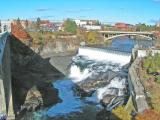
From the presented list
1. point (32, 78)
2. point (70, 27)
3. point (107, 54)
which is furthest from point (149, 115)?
point (70, 27)

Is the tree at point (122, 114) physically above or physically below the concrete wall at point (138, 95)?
below

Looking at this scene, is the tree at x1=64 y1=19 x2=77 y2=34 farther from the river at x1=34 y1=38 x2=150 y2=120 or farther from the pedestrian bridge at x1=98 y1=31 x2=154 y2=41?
the river at x1=34 y1=38 x2=150 y2=120

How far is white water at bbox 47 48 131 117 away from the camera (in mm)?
44688

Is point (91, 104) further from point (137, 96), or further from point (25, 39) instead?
point (25, 39)

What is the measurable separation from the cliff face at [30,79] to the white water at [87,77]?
165 cm

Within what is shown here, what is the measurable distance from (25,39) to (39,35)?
13.2 meters

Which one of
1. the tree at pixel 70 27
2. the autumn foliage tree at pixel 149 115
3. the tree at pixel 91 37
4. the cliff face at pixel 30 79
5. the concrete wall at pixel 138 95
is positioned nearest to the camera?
the autumn foliage tree at pixel 149 115

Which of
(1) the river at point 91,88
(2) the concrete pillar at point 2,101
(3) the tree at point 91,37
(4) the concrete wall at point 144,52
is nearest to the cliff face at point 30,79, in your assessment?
(1) the river at point 91,88

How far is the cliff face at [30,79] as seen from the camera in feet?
143

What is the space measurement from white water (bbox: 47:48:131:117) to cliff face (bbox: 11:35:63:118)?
1651mm

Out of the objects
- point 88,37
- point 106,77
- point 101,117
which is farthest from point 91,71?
point 88,37

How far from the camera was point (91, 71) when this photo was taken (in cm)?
Result: 6500

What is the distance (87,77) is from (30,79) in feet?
30.4

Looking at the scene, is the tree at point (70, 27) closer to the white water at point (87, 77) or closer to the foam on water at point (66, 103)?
the white water at point (87, 77)
